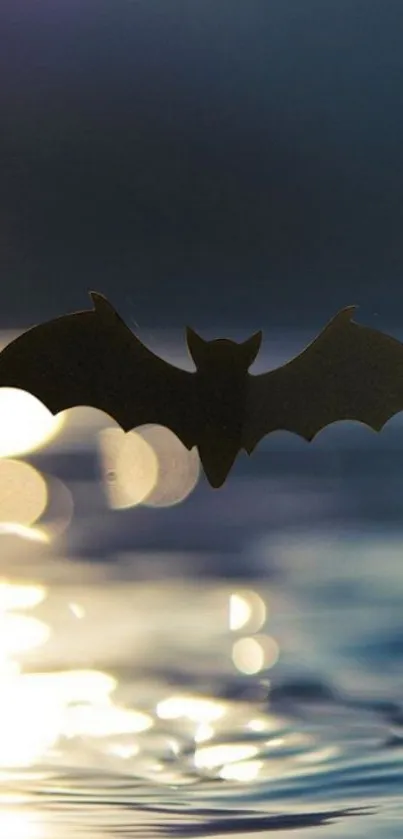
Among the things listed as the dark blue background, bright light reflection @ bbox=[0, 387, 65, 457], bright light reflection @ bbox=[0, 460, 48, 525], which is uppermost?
the dark blue background

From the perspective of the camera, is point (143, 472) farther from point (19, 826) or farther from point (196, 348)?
point (19, 826)

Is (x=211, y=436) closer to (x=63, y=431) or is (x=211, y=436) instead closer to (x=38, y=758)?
(x=63, y=431)

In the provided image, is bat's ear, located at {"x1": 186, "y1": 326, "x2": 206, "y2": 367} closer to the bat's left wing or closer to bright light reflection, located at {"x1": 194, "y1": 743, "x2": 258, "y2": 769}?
the bat's left wing

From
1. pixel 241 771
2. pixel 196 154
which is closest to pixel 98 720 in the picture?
pixel 241 771

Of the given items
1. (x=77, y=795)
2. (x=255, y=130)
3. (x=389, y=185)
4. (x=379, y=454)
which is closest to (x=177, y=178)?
(x=255, y=130)

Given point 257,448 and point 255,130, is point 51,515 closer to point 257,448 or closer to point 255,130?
point 257,448

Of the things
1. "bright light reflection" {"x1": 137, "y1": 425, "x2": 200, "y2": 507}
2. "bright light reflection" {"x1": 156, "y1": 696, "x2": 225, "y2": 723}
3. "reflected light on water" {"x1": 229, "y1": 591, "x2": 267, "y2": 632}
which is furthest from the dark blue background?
"bright light reflection" {"x1": 156, "y1": 696, "x2": 225, "y2": 723}

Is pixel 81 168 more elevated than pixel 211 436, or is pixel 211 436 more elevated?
pixel 81 168

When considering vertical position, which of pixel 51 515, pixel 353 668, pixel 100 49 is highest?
pixel 100 49
